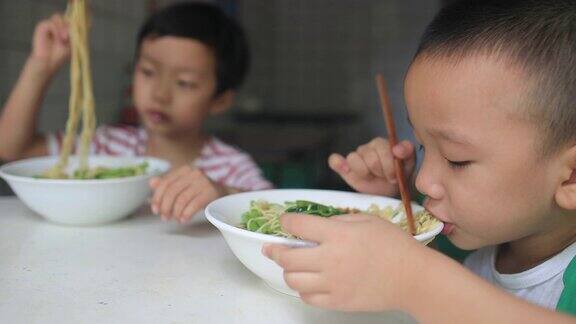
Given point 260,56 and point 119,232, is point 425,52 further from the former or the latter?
point 260,56

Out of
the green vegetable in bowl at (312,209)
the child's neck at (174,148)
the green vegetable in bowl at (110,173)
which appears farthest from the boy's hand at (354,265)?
the child's neck at (174,148)

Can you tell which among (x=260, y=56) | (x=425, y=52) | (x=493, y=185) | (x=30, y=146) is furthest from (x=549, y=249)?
(x=260, y=56)

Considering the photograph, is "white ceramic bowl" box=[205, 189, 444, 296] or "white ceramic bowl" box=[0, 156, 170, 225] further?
"white ceramic bowl" box=[0, 156, 170, 225]

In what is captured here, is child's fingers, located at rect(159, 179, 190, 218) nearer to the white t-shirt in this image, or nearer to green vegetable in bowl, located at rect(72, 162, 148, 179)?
green vegetable in bowl, located at rect(72, 162, 148, 179)

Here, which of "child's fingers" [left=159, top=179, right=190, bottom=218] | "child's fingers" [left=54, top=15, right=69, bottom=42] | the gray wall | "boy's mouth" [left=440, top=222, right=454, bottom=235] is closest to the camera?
"boy's mouth" [left=440, top=222, right=454, bottom=235]

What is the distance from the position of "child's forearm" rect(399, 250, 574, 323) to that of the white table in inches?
2.8

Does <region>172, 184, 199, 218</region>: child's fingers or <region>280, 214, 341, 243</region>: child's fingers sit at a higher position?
<region>280, 214, 341, 243</region>: child's fingers

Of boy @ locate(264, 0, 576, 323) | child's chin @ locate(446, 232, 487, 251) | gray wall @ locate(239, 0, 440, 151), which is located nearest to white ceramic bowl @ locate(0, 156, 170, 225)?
boy @ locate(264, 0, 576, 323)

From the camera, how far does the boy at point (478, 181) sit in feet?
1.65

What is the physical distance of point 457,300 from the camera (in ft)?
1.63

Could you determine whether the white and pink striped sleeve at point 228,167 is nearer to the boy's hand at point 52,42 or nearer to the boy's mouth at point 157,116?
the boy's mouth at point 157,116

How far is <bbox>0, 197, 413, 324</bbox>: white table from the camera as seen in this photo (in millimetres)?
552

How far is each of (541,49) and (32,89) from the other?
3.69 ft

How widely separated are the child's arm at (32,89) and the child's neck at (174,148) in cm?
35
